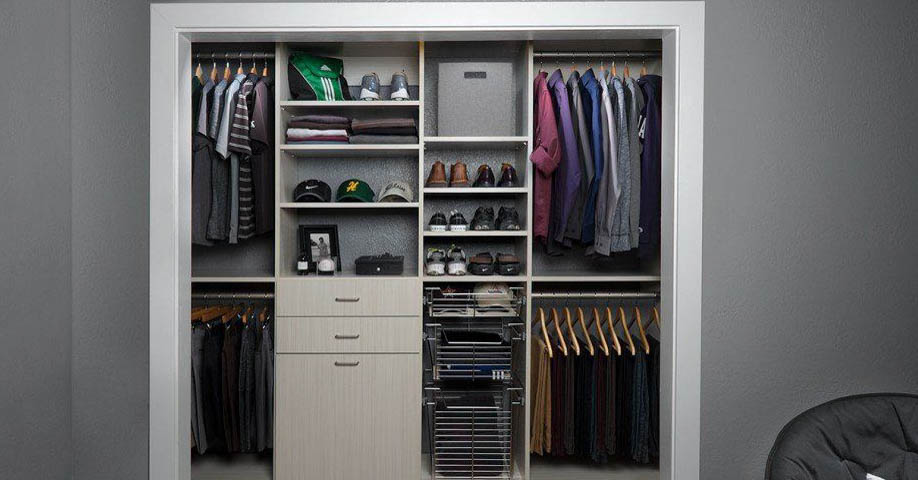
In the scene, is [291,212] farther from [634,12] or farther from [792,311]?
[792,311]

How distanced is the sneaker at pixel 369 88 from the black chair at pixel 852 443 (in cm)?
210

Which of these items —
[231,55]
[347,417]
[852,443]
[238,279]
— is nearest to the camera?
[852,443]

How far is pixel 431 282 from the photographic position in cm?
297

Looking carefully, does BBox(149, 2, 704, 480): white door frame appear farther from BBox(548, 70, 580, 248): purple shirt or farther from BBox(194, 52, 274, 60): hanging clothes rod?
BBox(194, 52, 274, 60): hanging clothes rod

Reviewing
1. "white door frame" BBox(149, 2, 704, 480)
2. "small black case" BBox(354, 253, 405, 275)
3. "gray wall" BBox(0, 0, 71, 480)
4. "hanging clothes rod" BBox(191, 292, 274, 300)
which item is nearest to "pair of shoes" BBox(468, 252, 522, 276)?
"small black case" BBox(354, 253, 405, 275)

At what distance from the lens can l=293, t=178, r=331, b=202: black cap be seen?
2.90m

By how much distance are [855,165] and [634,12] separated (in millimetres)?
900

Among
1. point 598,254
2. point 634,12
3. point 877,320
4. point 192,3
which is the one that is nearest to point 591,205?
point 598,254

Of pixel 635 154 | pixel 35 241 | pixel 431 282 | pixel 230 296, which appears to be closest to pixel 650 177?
pixel 635 154

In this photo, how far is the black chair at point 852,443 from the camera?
1938 mm

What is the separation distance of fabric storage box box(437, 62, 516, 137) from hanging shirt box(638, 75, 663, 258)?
0.61 meters

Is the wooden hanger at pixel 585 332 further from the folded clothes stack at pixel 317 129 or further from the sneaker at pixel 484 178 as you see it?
the folded clothes stack at pixel 317 129

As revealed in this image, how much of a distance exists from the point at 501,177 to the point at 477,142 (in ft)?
0.66

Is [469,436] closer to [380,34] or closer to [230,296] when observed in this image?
[230,296]
